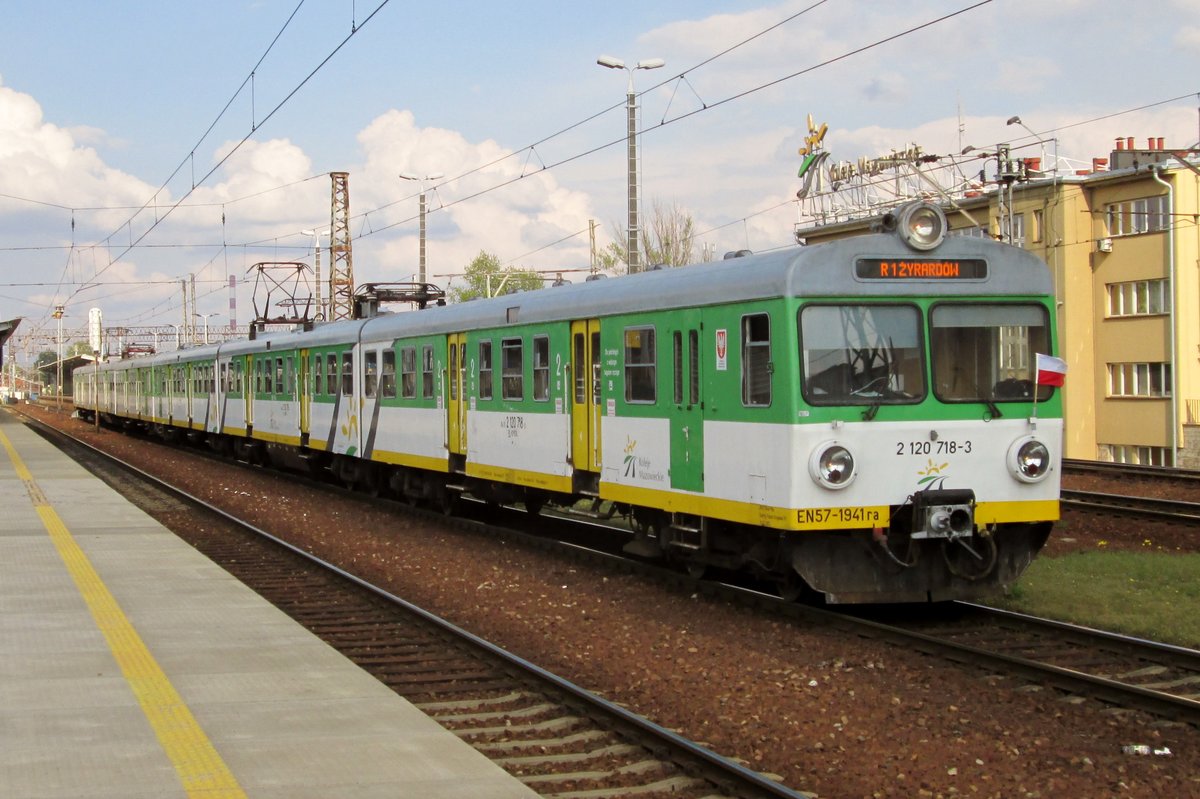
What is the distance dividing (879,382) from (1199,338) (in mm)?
Result: 32827

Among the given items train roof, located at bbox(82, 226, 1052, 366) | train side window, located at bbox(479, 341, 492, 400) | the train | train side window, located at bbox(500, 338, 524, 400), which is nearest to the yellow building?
train side window, located at bbox(479, 341, 492, 400)

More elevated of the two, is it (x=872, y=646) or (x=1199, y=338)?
(x=1199, y=338)

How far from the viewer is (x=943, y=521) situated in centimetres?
1011

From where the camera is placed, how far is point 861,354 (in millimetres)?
10195

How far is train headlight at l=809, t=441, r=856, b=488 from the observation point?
32.6 ft

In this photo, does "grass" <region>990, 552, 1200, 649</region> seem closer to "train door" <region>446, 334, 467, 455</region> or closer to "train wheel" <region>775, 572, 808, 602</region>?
"train wheel" <region>775, 572, 808, 602</region>

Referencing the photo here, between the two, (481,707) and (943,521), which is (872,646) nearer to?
(943,521)

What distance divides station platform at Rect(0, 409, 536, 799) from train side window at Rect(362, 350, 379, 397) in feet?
27.0

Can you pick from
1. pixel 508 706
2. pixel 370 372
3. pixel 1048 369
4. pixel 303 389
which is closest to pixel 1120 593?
pixel 1048 369

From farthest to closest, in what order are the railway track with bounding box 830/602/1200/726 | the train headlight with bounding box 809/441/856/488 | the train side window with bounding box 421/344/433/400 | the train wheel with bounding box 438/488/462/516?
the train wheel with bounding box 438/488/462/516
the train side window with bounding box 421/344/433/400
the train headlight with bounding box 809/441/856/488
the railway track with bounding box 830/602/1200/726

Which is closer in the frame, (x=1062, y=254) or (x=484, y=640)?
(x=484, y=640)

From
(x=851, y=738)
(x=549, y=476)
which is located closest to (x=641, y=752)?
(x=851, y=738)

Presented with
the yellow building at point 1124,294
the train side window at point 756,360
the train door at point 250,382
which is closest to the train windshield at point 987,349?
the train side window at point 756,360

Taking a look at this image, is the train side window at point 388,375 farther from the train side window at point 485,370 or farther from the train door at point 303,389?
the train door at point 303,389
